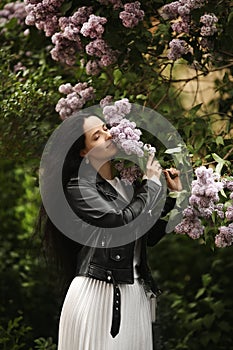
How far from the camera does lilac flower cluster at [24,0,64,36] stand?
3945 mm

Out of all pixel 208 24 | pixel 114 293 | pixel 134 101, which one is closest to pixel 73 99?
pixel 134 101

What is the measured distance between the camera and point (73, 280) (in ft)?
12.1

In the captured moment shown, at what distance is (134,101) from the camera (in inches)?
170

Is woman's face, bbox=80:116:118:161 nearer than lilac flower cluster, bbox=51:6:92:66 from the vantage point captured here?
Yes

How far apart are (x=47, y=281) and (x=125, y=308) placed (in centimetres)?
233

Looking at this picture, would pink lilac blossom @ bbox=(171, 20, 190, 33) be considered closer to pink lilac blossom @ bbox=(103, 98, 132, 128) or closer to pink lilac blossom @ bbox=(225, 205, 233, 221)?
pink lilac blossom @ bbox=(103, 98, 132, 128)

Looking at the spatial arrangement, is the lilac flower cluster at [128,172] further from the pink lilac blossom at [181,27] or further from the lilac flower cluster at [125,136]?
the pink lilac blossom at [181,27]

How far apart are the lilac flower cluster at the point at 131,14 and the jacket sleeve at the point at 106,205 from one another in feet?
2.30

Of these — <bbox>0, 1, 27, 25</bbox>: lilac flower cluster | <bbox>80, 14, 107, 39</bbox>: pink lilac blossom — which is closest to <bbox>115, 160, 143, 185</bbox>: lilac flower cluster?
<bbox>80, 14, 107, 39</bbox>: pink lilac blossom

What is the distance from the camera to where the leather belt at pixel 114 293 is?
3.57 metres

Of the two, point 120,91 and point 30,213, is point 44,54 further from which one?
point 30,213

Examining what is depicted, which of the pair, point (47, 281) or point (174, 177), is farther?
point (47, 281)

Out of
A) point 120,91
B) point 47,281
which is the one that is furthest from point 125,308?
point 47,281

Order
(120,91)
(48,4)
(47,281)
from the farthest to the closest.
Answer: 1. (47,281)
2. (120,91)
3. (48,4)
